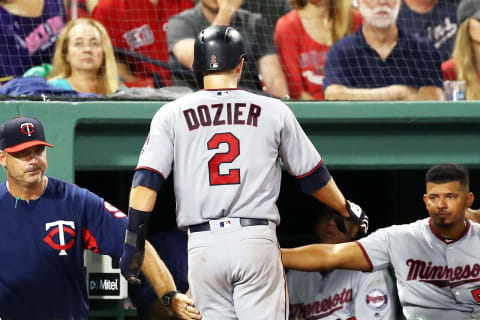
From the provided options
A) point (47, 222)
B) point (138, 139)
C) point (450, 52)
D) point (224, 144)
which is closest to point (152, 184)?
point (224, 144)

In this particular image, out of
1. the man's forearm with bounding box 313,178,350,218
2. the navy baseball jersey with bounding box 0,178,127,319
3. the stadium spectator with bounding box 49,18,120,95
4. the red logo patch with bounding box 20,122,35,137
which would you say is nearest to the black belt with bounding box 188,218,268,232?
the man's forearm with bounding box 313,178,350,218

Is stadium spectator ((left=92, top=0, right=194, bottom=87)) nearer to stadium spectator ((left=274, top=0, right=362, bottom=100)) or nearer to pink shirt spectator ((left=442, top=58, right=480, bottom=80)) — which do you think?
stadium spectator ((left=274, top=0, right=362, bottom=100))

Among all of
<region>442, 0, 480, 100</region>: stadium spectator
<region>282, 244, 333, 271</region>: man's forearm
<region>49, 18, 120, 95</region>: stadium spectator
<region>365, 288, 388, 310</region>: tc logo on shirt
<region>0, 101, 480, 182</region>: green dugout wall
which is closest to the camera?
<region>282, 244, 333, 271</region>: man's forearm

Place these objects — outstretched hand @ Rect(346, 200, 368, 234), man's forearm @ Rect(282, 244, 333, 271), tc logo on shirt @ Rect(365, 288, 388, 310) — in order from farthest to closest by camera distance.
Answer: tc logo on shirt @ Rect(365, 288, 388, 310), man's forearm @ Rect(282, 244, 333, 271), outstretched hand @ Rect(346, 200, 368, 234)

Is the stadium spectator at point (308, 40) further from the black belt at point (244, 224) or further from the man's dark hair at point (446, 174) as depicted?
the black belt at point (244, 224)

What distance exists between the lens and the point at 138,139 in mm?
5113

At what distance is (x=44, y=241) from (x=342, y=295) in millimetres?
2141

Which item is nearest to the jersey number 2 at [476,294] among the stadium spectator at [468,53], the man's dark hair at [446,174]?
the man's dark hair at [446,174]

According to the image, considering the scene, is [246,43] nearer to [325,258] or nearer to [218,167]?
[325,258]

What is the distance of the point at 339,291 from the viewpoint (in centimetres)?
566

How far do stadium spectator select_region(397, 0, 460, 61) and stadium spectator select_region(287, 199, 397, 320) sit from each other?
4.97 ft

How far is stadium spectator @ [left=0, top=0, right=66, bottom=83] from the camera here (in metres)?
5.80

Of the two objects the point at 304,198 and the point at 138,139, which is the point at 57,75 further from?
the point at 304,198

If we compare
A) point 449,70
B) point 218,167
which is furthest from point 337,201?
point 449,70
